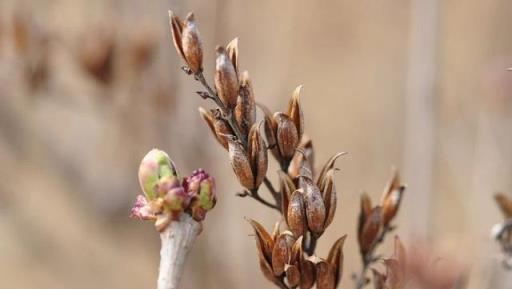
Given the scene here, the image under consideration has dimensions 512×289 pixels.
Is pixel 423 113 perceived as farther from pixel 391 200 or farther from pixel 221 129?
pixel 221 129

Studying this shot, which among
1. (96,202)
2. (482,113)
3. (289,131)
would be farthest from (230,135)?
(96,202)

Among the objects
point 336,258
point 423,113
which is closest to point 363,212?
point 336,258

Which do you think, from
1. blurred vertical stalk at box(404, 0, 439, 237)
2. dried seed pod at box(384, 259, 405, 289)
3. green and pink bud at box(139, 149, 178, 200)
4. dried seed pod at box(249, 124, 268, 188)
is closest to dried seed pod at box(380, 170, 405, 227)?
dried seed pod at box(384, 259, 405, 289)

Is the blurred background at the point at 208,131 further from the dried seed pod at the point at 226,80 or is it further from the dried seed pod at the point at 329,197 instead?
the dried seed pod at the point at 226,80

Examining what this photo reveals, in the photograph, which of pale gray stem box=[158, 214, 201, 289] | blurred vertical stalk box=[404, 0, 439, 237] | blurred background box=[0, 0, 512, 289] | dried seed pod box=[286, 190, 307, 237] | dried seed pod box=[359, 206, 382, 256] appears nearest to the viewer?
pale gray stem box=[158, 214, 201, 289]

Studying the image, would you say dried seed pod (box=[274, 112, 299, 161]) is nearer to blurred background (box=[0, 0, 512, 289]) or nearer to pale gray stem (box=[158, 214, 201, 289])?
pale gray stem (box=[158, 214, 201, 289])

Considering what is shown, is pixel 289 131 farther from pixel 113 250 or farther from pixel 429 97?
pixel 113 250
